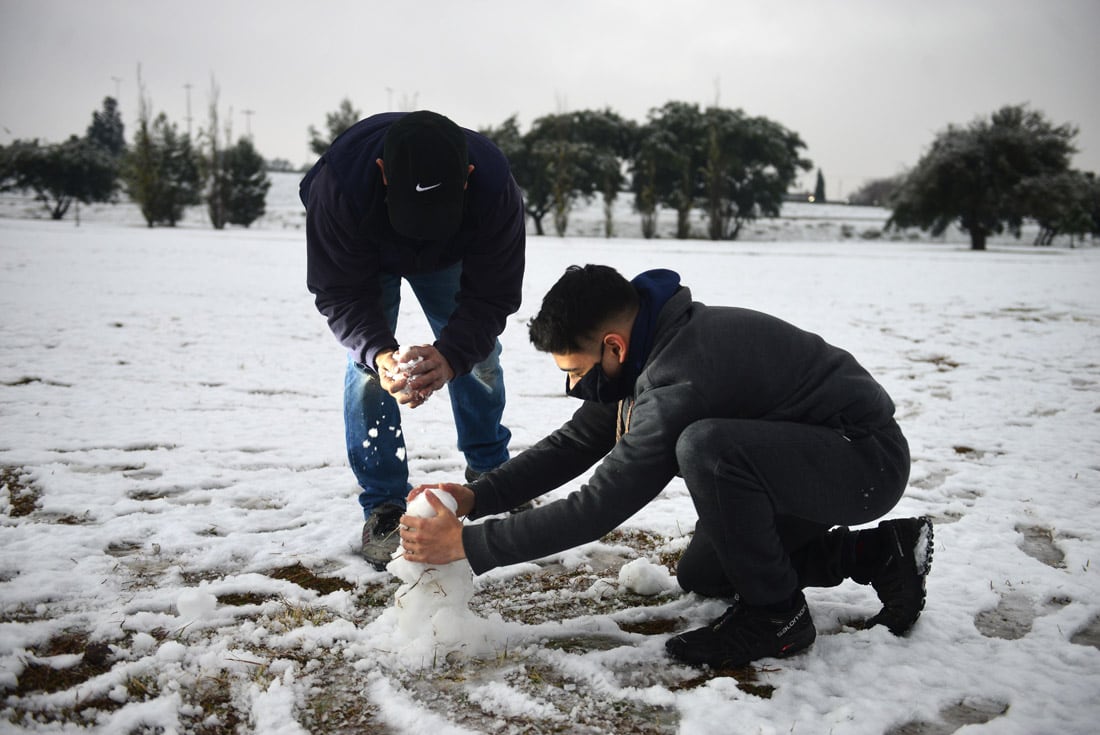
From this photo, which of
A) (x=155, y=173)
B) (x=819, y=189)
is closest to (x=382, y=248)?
(x=155, y=173)

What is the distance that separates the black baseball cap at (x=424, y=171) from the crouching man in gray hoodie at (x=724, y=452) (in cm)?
55

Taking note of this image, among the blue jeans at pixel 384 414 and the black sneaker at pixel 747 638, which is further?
the blue jeans at pixel 384 414

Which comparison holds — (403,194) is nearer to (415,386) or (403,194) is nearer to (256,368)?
(415,386)

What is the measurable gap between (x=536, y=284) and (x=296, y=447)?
7061 millimetres

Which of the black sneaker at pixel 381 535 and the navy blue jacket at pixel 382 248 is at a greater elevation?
the navy blue jacket at pixel 382 248

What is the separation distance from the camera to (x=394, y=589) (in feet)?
7.85

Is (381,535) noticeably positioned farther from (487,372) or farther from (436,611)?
(487,372)

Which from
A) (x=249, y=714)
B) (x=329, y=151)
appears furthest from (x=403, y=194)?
(x=249, y=714)

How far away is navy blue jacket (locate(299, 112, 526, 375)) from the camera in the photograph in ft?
8.05

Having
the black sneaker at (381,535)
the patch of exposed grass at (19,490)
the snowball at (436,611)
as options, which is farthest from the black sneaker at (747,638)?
the patch of exposed grass at (19,490)

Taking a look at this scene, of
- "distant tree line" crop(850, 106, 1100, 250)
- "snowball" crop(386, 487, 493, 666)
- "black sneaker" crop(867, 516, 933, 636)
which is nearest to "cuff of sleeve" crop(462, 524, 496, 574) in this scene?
"snowball" crop(386, 487, 493, 666)

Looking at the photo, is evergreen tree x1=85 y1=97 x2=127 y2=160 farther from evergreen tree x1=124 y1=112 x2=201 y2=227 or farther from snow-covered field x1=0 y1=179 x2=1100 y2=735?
snow-covered field x1=0 y1=179 x2=1100 y2=735

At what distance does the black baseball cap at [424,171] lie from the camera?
2.21m

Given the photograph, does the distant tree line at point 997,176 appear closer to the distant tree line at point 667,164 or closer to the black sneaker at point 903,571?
the distant tree line at point 667,164
